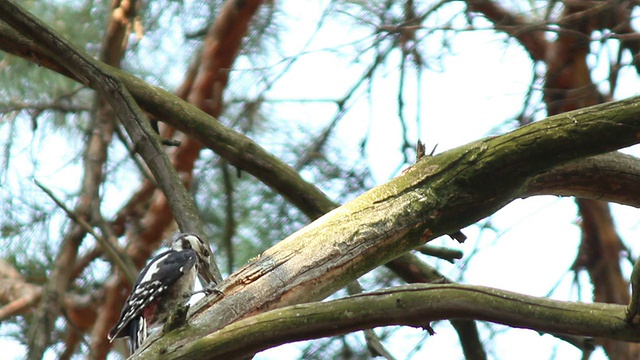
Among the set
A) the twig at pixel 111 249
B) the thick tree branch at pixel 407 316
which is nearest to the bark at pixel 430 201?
the thick tree branch at pixel 407 316

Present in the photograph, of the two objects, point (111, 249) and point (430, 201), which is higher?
point (111, 249)

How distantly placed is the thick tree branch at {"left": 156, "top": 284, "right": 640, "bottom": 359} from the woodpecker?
4.27 feet

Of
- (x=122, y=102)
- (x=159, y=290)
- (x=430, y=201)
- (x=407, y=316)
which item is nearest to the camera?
(x=407, y=316)

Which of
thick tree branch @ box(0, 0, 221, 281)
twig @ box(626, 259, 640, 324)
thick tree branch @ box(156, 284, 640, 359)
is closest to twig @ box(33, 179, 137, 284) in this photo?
thick tree branch @ box(0, 0, 221, 281)

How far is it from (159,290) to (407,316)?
164cm

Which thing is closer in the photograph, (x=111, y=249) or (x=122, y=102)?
(x=122, y=102)

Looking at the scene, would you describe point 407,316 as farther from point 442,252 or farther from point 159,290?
point 159,290

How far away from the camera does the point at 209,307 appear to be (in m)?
2.15

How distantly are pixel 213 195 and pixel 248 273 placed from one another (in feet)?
9.49

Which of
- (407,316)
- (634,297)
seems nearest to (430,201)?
(407,316)

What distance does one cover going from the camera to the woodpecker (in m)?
3.17

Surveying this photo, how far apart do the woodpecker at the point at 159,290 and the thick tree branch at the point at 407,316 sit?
1.30 m

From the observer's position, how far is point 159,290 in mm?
3271

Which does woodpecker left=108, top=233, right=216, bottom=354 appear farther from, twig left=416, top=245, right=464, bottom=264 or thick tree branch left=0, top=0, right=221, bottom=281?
twig left=416, top=245, right=464, bottom=264
